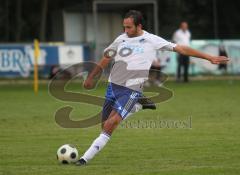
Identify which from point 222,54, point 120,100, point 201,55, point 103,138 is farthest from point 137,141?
point 222,54

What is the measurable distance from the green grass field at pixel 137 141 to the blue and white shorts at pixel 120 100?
0.73m

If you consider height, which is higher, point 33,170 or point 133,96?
point 133,96

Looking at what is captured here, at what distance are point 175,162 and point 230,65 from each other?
2680 centimetres

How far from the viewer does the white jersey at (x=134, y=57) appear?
Result: 34.0 ft

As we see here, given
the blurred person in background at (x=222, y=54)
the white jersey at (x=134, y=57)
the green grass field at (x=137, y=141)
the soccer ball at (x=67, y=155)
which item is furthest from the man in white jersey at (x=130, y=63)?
the blurred person in background at (x=222, y=54)

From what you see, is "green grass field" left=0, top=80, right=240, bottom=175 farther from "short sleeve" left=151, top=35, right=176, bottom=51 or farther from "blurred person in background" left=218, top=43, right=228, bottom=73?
"blurred person in background" left=218, top=43, right=228, bottom=73

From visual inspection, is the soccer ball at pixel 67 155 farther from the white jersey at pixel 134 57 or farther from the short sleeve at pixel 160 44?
the short sleeve at pixel 160 44

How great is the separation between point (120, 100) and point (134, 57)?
0.66 m

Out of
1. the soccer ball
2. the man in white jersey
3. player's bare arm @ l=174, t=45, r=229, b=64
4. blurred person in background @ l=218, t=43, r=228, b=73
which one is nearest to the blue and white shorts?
the man in white jersey

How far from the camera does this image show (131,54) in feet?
34.2

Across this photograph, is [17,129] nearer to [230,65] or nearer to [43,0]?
[230,65]

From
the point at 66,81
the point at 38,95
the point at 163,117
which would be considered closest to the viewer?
the point at 163,117

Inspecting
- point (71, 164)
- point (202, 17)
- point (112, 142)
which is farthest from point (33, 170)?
point (202, 17)

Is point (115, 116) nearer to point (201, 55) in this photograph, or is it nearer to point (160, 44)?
point (160, 44)
